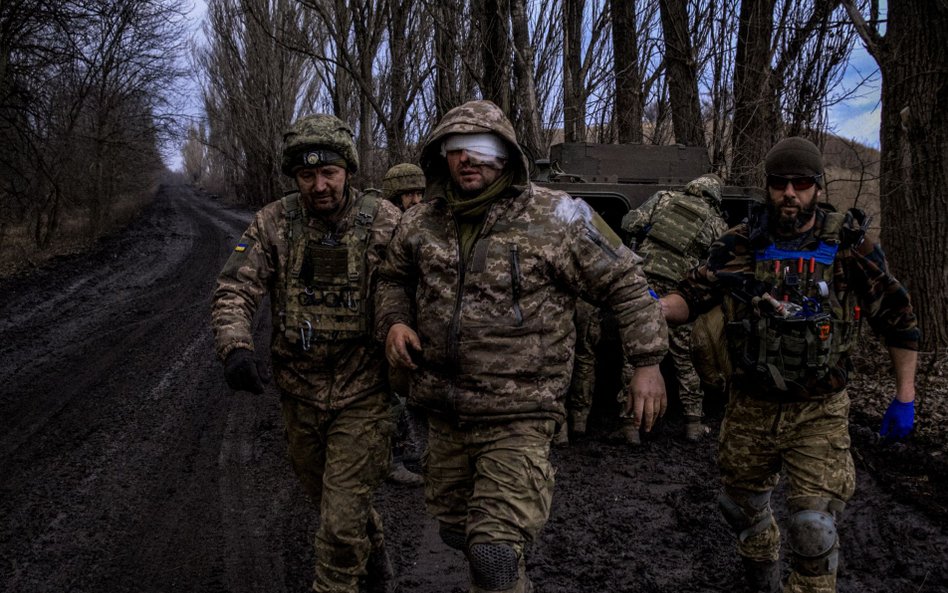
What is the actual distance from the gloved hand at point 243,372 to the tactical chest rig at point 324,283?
0.97ft

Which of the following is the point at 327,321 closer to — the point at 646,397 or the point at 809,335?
the point at 646,397

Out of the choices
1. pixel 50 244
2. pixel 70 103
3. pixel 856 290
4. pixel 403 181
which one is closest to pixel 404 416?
pixel 403 181

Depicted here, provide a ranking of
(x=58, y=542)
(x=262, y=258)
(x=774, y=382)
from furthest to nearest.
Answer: (x=58, y=542)
(x=262, y=258)
(x=774, y=382)

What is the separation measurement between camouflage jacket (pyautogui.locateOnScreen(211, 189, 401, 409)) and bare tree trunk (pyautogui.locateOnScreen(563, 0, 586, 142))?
862 centimetres

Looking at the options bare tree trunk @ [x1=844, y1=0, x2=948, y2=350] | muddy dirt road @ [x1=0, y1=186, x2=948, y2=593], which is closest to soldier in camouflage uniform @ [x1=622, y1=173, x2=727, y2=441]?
muddy dirt road @ [x1=0, y1=186, x2=948, y2=593]

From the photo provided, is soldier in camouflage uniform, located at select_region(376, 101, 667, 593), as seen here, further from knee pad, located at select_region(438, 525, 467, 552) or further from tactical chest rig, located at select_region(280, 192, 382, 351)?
tactical chest rig, located at select_region(280, 192, 382, 351)

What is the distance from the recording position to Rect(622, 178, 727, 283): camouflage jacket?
18.4 feet

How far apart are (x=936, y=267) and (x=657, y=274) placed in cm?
256

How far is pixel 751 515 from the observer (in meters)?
3.40

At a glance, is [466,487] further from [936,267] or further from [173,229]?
[173,229]

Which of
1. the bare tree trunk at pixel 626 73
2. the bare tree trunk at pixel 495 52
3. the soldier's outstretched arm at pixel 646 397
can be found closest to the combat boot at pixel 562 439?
the soldier's outstretched arm at pixel 646 397

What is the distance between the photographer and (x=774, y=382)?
121 inches

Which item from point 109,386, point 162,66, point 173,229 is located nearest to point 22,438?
point 109,386

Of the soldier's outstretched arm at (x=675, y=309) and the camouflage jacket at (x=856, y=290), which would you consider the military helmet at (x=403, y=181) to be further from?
the camouflage jacket at (x=856, y=290)
